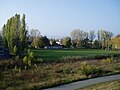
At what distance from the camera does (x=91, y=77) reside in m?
24.1

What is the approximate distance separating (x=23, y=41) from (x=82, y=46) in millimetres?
79931

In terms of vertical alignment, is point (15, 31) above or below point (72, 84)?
above

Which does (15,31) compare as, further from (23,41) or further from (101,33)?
(101,33)

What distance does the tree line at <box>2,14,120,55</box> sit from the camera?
57.5 meters

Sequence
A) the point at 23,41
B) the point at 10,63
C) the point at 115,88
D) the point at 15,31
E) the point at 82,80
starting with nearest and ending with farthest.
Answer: the point at 115,88
the point at 82,80
the point at 10,63
the point at 23,41
the point at 15,31

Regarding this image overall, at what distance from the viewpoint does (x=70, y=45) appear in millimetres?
132625

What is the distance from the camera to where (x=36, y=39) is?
111 meters

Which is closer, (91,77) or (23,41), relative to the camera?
(91,77)

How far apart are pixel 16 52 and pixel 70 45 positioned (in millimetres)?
80999

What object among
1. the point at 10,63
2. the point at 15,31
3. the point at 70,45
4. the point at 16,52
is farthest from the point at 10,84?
the point at 70,45

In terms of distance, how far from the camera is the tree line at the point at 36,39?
5750cm

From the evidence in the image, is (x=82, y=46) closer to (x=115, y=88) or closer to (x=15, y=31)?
(x=15, y=31)

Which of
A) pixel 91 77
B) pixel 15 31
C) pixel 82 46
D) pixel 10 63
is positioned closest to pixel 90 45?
pixel 82 46

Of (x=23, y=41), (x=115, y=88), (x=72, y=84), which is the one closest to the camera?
(x=115, y=88)
